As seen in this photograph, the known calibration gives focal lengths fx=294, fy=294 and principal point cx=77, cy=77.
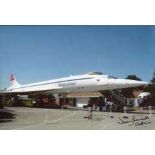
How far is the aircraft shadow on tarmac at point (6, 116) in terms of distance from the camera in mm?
6028

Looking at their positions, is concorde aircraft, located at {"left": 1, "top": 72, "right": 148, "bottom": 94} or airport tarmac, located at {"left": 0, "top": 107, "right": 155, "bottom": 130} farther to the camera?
concorde aircraft, located at {"left": 1, "top": 72, "right": 148, "bottom": 94}

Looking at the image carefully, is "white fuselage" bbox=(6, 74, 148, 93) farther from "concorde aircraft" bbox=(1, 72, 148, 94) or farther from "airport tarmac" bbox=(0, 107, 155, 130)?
"airport tarmac" bbox=(0, 107, 155, 130)

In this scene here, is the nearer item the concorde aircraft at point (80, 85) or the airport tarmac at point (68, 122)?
the airport tarmac at point (68, 122)

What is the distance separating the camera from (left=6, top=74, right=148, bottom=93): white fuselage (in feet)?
27.1

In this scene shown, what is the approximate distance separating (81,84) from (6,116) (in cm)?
310

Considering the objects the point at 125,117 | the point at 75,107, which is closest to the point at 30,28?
the point at 125,117

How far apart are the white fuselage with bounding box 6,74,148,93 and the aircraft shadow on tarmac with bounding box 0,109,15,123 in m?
1.55

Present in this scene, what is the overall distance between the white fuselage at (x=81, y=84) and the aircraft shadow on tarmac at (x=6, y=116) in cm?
155
